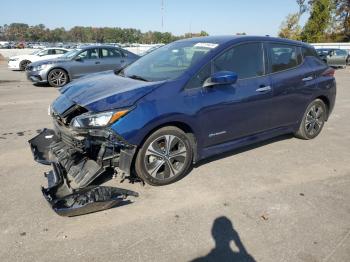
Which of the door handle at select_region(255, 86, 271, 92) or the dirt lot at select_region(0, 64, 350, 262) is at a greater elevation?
the door handle at select_region(255, 86, 271, 92)

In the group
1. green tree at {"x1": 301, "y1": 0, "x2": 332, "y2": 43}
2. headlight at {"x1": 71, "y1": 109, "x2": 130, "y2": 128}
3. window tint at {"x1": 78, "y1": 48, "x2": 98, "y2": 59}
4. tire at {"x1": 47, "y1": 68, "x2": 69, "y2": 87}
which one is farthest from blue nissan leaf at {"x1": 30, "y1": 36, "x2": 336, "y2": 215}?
green tree at {"x1": 301, "y1": 0, "x2": 332, "y2": 43}

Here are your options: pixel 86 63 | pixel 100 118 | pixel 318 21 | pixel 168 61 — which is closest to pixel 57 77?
pixel 86 63

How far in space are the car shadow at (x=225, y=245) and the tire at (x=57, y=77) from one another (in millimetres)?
10388

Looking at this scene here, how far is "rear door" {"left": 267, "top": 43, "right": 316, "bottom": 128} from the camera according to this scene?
544 centimetres

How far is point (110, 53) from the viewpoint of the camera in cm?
1373

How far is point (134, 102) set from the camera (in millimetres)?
4023

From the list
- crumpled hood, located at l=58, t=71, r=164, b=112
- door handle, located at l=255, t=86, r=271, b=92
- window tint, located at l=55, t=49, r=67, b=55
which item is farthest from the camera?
window tint, located at l=55, t=49, r=67, b=55

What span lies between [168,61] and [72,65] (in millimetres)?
8503

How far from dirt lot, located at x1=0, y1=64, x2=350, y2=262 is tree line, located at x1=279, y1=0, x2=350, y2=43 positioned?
147 feet

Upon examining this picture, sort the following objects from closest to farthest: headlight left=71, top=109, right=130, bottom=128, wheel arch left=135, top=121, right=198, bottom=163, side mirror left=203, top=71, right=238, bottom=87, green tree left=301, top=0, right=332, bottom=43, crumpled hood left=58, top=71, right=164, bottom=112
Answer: headlight left=71, top=109, right=130, bottom=128, crumpled hood left=58, top=71, right=164, bottom=112, wheel arch left=135, top=121, right=198, bottom=163, side mirror left=203, top=71, right=238, bottom=87, green tree left=301, top=0, right=332, bottom=43

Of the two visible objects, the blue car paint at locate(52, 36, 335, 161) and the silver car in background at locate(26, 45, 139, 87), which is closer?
the blue car paint at locate(52, 36, 335, 161)

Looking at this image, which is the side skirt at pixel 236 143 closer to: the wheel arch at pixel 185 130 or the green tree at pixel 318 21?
the wheel arch at pixel 185 130

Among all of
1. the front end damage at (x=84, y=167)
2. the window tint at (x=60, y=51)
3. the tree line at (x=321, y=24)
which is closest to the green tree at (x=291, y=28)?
the tree line at (x=321, y=24)

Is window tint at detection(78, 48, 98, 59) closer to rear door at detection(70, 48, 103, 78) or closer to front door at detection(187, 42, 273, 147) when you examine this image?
rear door at detection(70, 48, 103, 78)
